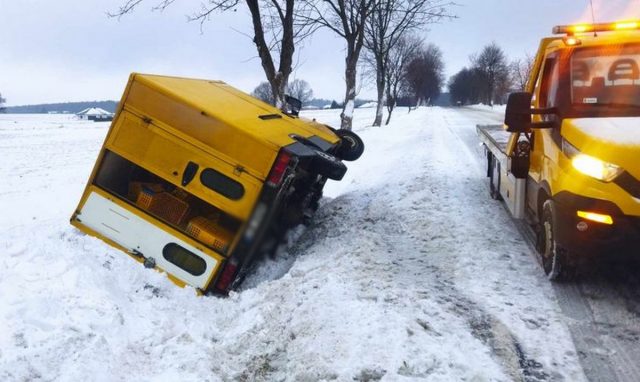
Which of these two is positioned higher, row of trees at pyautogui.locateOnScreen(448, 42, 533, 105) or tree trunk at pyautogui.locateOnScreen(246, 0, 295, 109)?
row of trees at pyautogui.locateOnScreen(448, 42, 533, 105)

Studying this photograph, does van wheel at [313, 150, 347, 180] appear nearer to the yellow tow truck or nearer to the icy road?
the icy road

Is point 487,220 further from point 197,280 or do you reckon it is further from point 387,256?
point 197,280

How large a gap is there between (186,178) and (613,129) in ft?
12.2

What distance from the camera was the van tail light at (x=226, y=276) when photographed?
206 inches

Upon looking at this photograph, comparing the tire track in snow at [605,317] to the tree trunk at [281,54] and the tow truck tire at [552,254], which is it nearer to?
the tow truck tire at [552,254]

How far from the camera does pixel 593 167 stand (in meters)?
4.13

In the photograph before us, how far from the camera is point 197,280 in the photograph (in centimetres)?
527

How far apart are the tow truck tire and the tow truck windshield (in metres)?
1.04

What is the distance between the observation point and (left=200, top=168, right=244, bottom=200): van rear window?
5.16 metres

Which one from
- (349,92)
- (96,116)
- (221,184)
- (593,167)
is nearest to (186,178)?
(221,184)

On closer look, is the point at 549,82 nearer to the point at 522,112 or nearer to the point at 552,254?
the point at 522,112

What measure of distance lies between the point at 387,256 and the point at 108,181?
3070mm

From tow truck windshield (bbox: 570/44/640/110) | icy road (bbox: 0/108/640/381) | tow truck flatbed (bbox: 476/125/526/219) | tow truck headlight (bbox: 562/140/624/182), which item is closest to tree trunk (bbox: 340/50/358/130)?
tow truck flatbed (bbox: 476/125/526/219)

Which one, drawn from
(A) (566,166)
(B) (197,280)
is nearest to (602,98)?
(A) (566,166)
